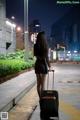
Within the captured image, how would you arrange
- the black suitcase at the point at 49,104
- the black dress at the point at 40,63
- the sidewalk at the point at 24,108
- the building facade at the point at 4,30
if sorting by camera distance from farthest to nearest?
the building facade at the point at 4,30, the black dress at the point at 40,63, the sidewalk at the point at 24,108, the black suitcase at the point at 49,104

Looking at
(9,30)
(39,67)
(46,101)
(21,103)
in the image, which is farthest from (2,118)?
(9,30)

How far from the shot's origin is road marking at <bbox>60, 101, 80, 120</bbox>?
1001cm

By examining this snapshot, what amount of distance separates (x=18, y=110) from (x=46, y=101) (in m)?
2.46

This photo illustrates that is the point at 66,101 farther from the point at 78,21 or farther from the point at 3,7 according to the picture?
the point at 78,21

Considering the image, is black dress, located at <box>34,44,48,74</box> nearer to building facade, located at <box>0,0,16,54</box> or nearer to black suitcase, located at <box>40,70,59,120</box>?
black suitcase, located at <box>40,70,59,120</box>

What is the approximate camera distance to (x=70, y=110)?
434 inches

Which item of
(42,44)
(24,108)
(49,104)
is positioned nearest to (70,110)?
(24,108)

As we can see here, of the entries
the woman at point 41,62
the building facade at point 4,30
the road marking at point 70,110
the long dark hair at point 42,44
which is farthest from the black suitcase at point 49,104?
the building facade at point 4,30

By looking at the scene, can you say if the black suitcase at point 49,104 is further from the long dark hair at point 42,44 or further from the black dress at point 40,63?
the long dark hair at point 42,44

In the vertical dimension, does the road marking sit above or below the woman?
below

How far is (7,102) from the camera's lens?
11.1 m

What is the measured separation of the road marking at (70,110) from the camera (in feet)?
32.8

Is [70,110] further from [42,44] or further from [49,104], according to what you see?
[49,104]

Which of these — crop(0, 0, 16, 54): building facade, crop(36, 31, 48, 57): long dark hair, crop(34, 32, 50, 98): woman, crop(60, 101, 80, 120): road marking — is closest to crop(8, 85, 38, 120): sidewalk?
crop(34, 32, 50, 98): woman
